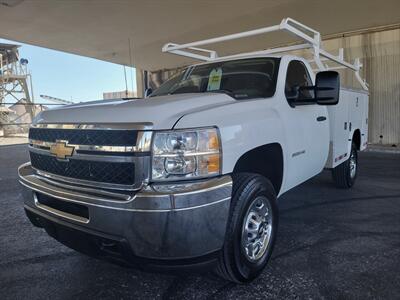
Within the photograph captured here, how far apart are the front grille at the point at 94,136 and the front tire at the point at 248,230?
0.82m

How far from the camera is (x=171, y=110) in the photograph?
215 cm

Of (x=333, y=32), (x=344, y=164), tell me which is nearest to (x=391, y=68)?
(x=333, y=32)

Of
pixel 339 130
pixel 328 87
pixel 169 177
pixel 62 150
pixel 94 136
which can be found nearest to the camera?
pixel 169 177

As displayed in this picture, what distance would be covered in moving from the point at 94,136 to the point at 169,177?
0.58 m

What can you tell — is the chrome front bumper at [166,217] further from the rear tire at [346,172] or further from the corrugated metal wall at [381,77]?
the corrugated metal wall at [381,77]

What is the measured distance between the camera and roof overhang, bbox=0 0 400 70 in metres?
9.70

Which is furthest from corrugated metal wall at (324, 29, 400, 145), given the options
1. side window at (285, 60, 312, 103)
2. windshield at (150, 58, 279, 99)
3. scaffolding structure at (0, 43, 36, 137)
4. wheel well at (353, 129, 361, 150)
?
scaffolding structure at (0, 43, 36, 137)

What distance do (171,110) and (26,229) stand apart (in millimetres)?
2926

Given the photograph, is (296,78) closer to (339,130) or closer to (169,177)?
(339,130)

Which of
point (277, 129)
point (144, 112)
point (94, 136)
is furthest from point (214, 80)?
point (94, 136)

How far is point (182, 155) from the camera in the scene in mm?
2047

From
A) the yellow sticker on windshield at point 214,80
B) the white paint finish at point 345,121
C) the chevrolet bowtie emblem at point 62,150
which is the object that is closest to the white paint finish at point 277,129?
the white paint finish at point 345,121

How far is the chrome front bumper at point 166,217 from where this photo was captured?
6.33 ft

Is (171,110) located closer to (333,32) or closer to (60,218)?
(60,218)
